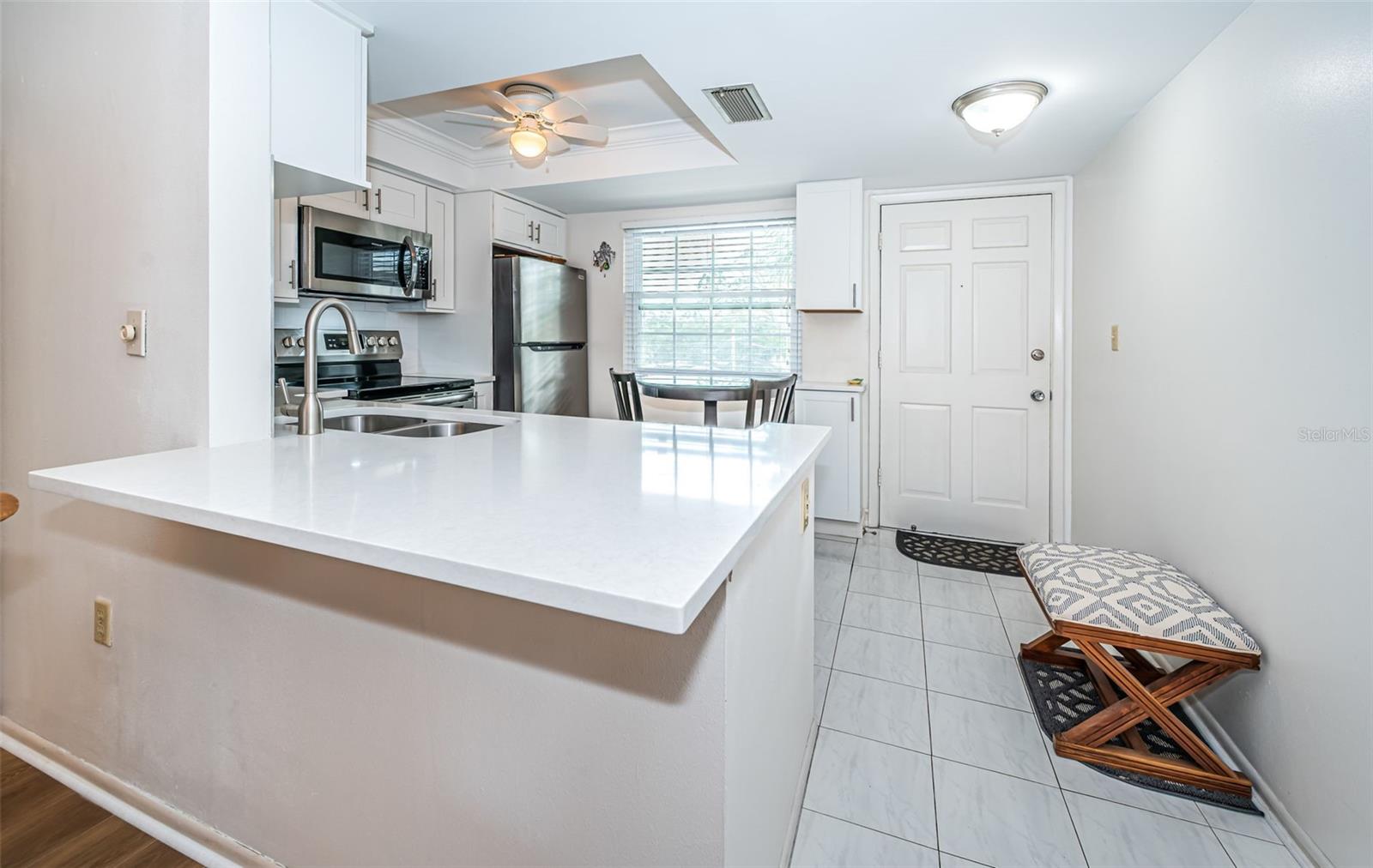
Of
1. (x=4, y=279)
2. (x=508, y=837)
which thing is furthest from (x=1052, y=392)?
(x=4, y=279)

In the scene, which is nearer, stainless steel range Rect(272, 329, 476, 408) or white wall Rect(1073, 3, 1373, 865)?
white wall Rect(1073, 3, 1373, 865)

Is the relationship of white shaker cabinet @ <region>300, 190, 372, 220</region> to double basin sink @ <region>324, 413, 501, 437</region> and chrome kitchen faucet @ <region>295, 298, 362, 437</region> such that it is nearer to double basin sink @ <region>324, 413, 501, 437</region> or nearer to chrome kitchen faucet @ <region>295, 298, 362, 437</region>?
double basin sink @ <region>324, 413, 501, 437</region>

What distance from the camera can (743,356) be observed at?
4328mm

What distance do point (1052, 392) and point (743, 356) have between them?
1884 mm

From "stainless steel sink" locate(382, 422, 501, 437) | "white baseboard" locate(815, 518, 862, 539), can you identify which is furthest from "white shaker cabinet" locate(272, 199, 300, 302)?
"white baseboard" locate(815, 518, 862, 539)

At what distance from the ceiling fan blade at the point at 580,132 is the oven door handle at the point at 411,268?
1.25 meters

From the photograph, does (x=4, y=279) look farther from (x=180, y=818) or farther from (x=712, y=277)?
(x=712, y=277)

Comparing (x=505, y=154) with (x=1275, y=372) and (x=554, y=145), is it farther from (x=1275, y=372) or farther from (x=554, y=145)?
(x=1275, y=372)

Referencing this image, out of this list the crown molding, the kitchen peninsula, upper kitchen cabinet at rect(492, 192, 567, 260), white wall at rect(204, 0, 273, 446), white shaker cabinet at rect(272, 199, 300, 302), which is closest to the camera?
the kitchen peninsula

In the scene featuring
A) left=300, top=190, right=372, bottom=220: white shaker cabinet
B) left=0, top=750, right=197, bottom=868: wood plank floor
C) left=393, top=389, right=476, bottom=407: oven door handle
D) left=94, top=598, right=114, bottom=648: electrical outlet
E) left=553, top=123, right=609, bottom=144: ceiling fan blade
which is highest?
left=553, top=123, right=609, bottom=144: ceiling fan blade

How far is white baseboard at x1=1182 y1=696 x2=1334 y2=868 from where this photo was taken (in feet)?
4.69

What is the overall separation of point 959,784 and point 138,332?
7.98 feet

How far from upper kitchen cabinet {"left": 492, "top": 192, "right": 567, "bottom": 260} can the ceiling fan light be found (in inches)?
51.9

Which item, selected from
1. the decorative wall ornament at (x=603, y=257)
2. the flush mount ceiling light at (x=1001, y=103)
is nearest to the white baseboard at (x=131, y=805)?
the flush mount ceiling light at (x=1001, y=103)
